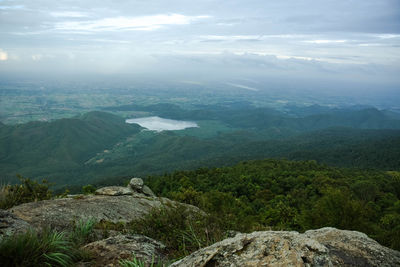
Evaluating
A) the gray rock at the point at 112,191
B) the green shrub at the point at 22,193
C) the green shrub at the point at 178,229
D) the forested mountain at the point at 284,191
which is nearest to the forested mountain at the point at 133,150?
the forested mountain at the point at 284,191

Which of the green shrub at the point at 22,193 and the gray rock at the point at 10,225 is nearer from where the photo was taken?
the gray rock at the point at 10,225

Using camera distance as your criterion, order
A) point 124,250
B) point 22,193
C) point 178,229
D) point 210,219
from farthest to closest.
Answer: point 22,193
point 210,219
point 178,229
point 124,250

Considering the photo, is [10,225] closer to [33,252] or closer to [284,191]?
[33,252]

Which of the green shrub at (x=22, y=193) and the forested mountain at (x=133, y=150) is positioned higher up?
the green shrub at (x=22, y=193)

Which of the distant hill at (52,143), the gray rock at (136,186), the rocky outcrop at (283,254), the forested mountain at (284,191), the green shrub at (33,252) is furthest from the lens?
the distant hill at (52,143)

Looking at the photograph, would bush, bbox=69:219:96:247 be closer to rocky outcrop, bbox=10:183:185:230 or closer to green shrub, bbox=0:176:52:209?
rocky outcrop, bbox=10:183:185:230

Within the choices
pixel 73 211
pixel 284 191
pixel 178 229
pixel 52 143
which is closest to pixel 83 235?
pixel 178 229

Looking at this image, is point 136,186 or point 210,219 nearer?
point 210,219

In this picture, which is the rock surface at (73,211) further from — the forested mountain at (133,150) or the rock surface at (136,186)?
the forested mountain at (133,150)

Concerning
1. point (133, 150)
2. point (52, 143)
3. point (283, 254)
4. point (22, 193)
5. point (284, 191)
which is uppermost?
point (283, 254)
